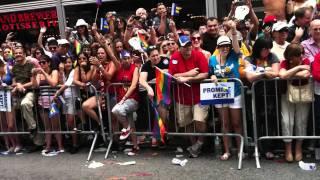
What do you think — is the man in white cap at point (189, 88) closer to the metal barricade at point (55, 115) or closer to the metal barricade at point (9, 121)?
the metal barricade at point (55, 115)

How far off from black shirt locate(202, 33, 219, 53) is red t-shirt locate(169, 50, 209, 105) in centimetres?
82

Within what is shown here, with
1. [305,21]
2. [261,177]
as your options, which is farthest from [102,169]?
[305,21]

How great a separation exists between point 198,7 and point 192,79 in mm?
4643

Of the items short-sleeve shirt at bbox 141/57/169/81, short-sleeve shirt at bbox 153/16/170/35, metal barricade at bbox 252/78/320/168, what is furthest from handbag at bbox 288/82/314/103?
short-sleeve shirt at bbox 153/16/170/35

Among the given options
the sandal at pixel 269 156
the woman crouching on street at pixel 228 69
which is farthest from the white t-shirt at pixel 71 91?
the sandal at pixel 269 156

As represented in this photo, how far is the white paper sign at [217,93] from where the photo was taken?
20.7ft

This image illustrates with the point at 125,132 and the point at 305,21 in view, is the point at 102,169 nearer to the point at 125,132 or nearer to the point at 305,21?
the point at 125,132

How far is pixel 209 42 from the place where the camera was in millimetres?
7484

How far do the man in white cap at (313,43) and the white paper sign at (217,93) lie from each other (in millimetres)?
1174

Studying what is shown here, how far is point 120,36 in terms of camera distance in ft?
28.8

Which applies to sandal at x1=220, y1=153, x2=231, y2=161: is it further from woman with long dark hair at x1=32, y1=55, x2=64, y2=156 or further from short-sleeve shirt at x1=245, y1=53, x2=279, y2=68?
woman with long dark hair at x1=32, y1=55, x2=64, y2=156

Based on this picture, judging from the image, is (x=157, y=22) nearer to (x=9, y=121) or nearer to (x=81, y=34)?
(x=81, y=34)

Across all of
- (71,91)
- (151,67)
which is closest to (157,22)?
(151,67)

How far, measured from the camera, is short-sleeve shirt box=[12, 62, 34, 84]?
766cm
